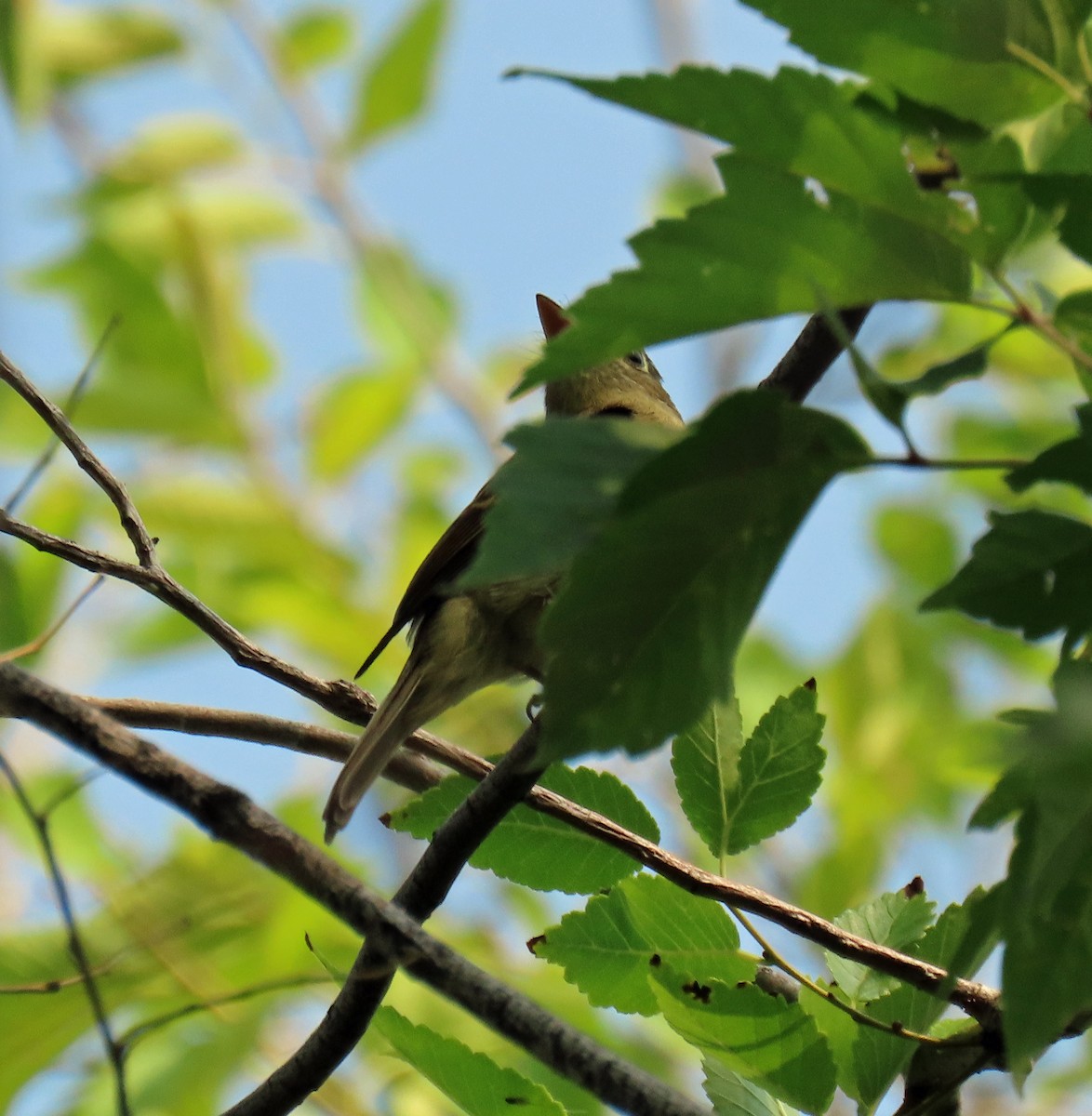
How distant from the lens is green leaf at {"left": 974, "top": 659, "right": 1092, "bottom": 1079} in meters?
0.93

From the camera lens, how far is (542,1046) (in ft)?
3.89

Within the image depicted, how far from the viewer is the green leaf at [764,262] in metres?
1.07

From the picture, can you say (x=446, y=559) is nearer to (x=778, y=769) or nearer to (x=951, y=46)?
(x=778, y=769)

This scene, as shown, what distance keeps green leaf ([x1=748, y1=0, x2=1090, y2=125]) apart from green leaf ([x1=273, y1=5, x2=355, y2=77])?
525 cm

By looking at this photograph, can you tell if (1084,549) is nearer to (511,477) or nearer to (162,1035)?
(511,477)

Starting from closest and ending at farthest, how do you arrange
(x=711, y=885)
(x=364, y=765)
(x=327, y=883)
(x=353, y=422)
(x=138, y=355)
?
(x=327, y=883), (x=711, y=885), (x=364, y=765), (x=138, y=355), (x=353, y=422)

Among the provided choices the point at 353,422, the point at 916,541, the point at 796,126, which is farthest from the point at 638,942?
the point at 916,541

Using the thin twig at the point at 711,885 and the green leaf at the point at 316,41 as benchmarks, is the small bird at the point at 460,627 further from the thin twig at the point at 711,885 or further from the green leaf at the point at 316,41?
the green leaf at the point at 316,41

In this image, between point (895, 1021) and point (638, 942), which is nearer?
point (895, 1021)

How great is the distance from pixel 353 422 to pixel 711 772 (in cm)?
374

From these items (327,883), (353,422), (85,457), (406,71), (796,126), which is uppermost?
(406,71)

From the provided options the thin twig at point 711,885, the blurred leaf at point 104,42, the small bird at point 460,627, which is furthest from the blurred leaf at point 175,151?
the thin twig at point 711,885

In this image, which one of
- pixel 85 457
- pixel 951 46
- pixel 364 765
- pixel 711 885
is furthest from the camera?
pixel 364 765

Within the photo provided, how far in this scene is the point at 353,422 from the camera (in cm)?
523
